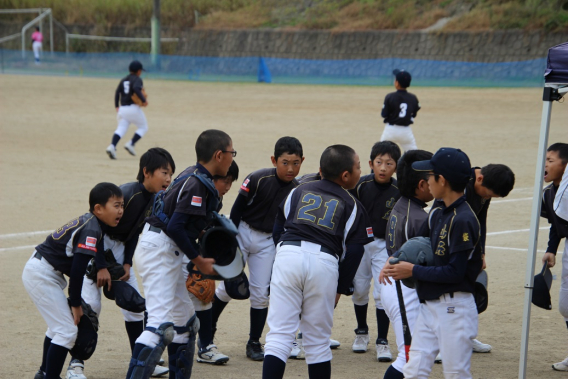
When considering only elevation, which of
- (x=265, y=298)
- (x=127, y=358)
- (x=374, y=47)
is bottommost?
(x=127, y=358)

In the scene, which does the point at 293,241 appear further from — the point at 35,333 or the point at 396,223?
the point at 35,333

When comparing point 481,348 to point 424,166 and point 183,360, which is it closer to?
point 424,166

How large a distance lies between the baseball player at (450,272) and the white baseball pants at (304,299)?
0.45 m

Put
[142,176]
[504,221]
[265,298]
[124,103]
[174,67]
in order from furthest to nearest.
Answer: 1. [174,67]
2. [124,103]
3. [504,221]
4. [265,298]
5. [142,176]

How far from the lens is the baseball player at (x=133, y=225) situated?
217 inches

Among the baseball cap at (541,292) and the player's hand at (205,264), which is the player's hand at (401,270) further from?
the baseball cap at (541,292)

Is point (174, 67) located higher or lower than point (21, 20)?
lower

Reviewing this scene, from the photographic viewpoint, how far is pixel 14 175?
13.9m

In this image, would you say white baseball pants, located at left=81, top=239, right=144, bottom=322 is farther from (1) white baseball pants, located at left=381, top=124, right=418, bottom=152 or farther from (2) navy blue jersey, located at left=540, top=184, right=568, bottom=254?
(1) white baseball pants, located at left=381, top=124, right=418, bottom=152

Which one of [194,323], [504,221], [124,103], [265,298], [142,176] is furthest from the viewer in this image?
[124,103]

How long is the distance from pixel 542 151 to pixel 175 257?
2710 millimetres

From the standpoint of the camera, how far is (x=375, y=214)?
623 centimetres

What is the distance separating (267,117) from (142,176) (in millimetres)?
18256

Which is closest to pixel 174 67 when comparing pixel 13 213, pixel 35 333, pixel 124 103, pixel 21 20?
pixel 21 20
